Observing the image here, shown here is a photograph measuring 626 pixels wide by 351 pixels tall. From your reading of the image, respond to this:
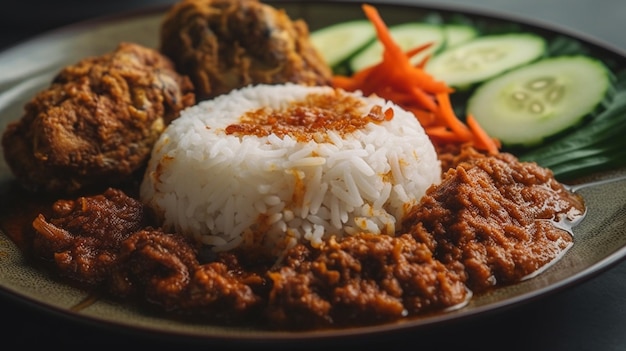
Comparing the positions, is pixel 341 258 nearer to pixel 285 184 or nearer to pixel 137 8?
pixel 285 184

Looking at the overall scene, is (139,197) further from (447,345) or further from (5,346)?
(447,345)

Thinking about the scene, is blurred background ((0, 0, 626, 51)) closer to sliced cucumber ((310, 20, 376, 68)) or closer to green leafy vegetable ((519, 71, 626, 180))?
sliced cucumber ((310, 20, 376, 68))

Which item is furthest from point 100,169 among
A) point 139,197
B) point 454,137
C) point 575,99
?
point 575,99

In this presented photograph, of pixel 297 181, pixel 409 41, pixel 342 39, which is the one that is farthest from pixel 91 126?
pixel 409 41

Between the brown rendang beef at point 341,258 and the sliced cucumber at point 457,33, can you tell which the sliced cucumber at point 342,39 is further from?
the brown rendang beef at point 341,258

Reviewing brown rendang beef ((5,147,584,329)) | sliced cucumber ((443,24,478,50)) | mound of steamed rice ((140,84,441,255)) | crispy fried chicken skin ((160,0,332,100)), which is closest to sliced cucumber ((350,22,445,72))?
sliced cucumber ((443,24,478,50))

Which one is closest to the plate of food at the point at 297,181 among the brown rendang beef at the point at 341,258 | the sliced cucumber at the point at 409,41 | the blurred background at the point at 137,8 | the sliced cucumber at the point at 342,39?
the brown rendang beef at the point at 341,258
